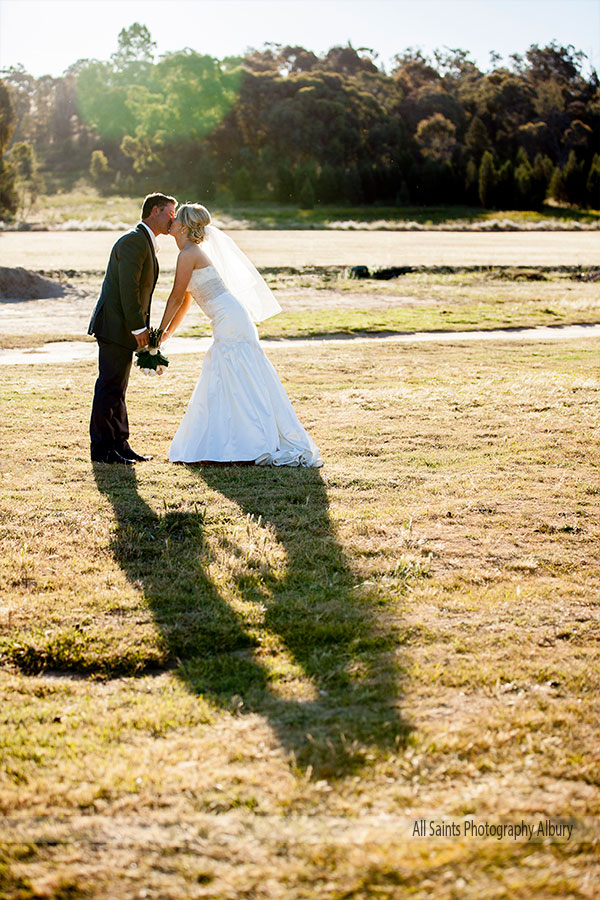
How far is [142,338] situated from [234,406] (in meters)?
0.98

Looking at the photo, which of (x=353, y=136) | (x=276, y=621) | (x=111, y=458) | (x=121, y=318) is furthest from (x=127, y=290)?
(x=353, y=136)

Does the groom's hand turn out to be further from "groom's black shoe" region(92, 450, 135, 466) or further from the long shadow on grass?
the long shadow on grass

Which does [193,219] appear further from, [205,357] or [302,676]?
[302,676]

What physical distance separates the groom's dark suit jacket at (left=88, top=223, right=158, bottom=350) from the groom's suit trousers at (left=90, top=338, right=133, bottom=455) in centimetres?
11

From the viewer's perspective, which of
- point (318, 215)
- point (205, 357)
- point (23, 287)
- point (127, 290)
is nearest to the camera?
point (127, 290)

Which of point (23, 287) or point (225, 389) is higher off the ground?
point (23, 287)

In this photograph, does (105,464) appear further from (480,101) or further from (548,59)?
(548,59)

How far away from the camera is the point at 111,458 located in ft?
24.7

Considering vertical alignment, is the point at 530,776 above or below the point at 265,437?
below

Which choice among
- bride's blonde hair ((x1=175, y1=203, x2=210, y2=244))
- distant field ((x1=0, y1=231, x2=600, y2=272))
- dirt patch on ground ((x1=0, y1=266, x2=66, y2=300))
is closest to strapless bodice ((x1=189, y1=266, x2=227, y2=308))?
bride's blonde hair ((x1=175, y1=203, x2=210, y2=244))

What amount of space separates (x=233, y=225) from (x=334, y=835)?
46761 millimetres

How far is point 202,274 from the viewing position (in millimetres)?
7605

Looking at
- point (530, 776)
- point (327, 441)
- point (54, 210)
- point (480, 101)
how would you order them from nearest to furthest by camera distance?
point (530, 776)
point (327, 441)
point (54, 210)
point (480, 101)

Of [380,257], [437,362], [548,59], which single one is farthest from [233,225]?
[548,59]
